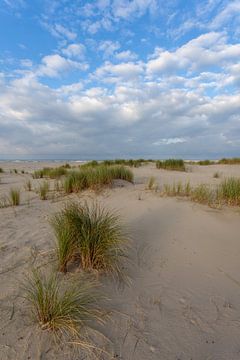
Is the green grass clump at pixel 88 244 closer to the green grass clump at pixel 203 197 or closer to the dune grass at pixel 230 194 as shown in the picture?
the green grass clump at pixel 203 197

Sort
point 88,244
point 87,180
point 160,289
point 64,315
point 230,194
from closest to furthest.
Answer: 1. point 64,315
2. point 160,289
3. point 88,244
4. point 230,194
5. point 87,180

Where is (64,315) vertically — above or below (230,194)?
below

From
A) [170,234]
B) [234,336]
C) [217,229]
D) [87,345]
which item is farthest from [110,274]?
[217,229]

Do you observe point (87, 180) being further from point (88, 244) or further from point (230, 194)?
point (88, 244)

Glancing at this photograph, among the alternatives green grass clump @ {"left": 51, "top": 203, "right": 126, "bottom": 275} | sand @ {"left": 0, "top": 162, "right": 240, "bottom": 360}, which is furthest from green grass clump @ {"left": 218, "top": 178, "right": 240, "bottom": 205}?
green grass clump @ {"left": 51, "top": 203, "right": 126, "bottom": 275}

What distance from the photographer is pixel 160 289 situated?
98.8 inches

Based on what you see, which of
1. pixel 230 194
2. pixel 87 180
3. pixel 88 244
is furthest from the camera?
pixel 87 180

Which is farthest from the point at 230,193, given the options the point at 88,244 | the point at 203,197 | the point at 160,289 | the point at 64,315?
the point at 64,315

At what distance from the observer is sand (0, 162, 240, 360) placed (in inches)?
69.9

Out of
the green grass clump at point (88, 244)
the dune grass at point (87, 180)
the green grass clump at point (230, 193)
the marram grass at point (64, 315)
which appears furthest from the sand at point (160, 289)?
the dune grass at point (87, 180)

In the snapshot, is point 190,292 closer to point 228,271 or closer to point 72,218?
point 228,271

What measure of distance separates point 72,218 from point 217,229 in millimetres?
2375

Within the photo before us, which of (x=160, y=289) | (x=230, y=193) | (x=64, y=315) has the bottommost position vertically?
(x=160, y=289)

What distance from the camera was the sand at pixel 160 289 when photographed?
1775 mm
